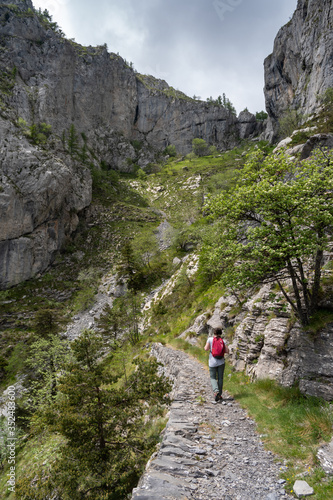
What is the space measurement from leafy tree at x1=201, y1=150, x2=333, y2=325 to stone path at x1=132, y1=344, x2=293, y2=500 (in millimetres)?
4776

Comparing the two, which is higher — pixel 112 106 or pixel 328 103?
pixel 112 106

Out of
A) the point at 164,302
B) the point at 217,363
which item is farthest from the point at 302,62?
the point at 217,363

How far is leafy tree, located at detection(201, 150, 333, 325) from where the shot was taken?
8.33m

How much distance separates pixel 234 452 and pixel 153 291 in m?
35.8

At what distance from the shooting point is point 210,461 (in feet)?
16.6

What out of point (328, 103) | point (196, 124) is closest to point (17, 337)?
point (328, 103)

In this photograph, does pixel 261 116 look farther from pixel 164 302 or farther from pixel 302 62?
pixel 164 302

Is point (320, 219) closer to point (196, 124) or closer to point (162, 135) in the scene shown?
point (162, 135)

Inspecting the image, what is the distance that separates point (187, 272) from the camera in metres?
33.2

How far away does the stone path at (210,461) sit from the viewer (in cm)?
403

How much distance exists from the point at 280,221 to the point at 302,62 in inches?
3793

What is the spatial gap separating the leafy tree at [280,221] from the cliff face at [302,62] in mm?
71561

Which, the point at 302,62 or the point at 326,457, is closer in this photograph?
the point at 326,457

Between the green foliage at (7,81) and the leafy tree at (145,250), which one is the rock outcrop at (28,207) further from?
the leafy tree at (145,250)
